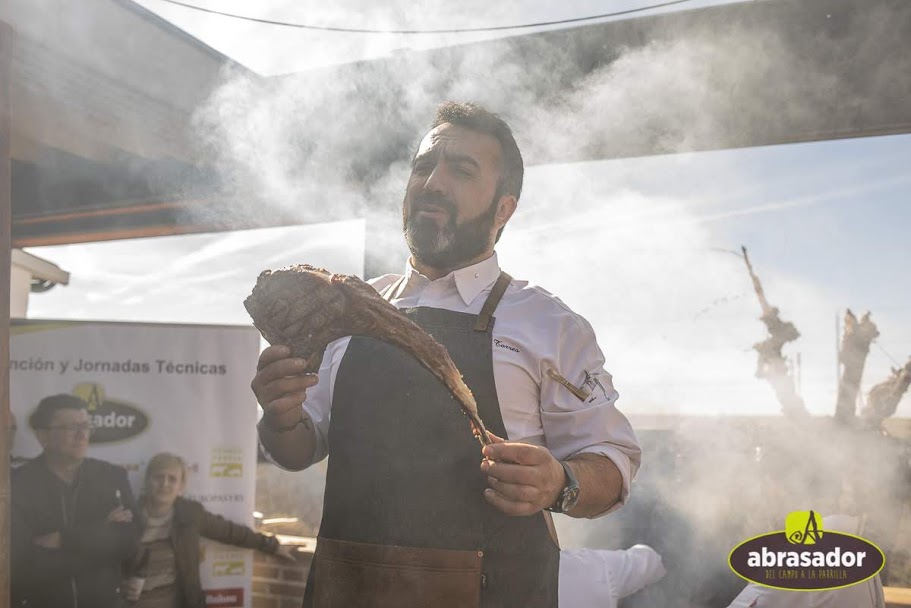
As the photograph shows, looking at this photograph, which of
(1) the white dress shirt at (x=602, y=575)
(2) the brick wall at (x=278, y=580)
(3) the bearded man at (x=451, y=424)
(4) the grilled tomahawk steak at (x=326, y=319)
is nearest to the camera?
(4) the grilled tomahawk steak at (x=326, y=319)

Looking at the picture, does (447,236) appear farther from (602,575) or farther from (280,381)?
(602,575)

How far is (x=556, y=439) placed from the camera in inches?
71.1

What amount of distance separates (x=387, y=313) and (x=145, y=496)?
2906mm

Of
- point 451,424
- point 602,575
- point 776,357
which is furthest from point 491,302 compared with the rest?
point 776,357

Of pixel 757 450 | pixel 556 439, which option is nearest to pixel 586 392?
pixel 556 439

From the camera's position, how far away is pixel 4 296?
7.05 feet

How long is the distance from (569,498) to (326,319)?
62cm

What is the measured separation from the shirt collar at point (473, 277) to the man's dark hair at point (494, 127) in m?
0.20

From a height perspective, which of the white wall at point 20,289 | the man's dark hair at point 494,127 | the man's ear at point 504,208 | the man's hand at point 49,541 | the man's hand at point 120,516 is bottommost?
the man's hand at point 49,541

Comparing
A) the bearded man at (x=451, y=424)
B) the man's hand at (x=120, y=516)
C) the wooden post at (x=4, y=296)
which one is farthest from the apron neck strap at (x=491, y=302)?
the man's hand at (x=120, y=516)

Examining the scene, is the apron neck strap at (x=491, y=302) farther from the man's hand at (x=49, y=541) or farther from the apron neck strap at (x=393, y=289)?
the man's hand at (x=49, y=541)

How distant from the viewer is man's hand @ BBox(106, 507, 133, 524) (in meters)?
3.85

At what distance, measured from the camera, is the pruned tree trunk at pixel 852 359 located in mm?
3660

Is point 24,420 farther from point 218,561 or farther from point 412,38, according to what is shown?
point 412,38
